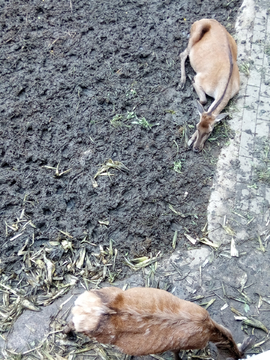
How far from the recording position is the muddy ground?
381cm

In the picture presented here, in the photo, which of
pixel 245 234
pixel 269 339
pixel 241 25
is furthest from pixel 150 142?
pixel 241 25

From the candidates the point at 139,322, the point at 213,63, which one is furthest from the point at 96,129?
the point at 139,322

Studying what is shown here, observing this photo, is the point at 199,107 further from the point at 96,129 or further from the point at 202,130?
the point at 96,129

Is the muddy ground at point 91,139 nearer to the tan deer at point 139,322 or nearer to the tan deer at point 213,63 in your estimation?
the tan deer at point 213,63

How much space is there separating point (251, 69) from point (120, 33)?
2143 millimetres

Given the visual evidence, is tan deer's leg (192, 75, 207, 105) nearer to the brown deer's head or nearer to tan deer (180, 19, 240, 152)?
tan deer (180, 19, 240, 152)

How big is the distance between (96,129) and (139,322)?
8.40 feet

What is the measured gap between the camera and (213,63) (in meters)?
5.24

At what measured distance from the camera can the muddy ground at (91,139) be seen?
381 centimetres

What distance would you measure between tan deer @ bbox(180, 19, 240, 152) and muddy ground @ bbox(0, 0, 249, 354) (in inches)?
8.1

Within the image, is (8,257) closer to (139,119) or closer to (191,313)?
(191,313)

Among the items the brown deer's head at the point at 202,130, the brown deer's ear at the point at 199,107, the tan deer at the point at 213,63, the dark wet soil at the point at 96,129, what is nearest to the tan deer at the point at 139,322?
the dark wet soil at the point at 96,129

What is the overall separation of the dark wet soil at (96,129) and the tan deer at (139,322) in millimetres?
958

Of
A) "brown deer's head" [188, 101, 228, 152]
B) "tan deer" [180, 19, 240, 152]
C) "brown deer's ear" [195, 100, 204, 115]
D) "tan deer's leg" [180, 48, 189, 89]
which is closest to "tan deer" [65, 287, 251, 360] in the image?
"brown deer's head" [188, 101, 228, 152]
